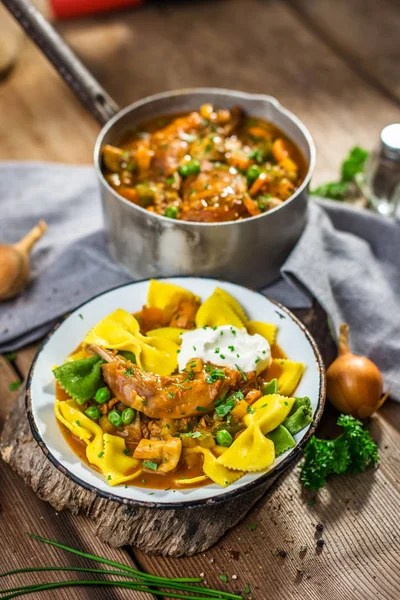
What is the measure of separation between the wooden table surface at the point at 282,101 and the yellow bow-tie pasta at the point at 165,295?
3.12ft

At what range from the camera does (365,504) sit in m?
3.78

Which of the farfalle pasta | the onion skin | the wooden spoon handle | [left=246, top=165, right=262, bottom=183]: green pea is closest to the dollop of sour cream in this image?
the farfalle pasta

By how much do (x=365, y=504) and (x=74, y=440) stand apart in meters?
1.58

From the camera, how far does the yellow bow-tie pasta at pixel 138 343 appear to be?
399 centimetres

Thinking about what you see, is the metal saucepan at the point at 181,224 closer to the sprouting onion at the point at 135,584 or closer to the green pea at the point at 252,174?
the green pea at the point at 252,174

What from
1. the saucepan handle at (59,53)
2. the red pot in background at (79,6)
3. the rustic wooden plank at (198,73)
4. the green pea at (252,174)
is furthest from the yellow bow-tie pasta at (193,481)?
the red pot in background at (79,6)

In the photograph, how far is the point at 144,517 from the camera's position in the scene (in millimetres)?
3631

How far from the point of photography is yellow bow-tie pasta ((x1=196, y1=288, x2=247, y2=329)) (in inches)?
163

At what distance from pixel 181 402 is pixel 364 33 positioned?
205 inches

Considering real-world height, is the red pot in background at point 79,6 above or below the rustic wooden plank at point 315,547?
above

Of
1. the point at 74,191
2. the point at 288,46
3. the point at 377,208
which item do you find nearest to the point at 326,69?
the point at 288,46

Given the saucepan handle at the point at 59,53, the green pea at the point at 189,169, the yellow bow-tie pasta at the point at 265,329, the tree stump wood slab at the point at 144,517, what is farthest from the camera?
the saucepan handle at the point at 59,53

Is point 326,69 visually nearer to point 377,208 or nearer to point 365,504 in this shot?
point 377,208

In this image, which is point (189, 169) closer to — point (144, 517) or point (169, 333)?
point (169, 333)
